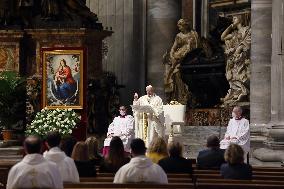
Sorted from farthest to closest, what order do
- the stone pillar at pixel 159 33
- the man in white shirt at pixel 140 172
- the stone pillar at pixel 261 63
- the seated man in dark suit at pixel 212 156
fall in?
the stone pillar at pixel 159 33, the stone pillar at pixel 261 63, the seated man in dark suit at pixel 212 156, the man in white shirt at pixel 140 172

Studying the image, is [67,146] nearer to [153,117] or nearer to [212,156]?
[212,156]

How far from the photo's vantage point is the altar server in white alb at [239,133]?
1970cm

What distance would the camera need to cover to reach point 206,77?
28891 millimetres

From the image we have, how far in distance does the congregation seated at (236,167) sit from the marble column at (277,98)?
22.0ft

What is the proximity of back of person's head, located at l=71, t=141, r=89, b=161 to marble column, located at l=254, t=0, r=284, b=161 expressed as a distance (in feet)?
22.6

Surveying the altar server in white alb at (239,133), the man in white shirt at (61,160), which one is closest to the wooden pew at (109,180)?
the man in white shirt at (61,160)

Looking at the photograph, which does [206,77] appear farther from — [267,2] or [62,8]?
[267,2]

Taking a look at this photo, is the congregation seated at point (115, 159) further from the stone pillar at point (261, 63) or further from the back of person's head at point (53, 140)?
the stone pillar at point (261, 63)

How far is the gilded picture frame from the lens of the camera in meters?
24.8

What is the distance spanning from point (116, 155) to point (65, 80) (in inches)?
435

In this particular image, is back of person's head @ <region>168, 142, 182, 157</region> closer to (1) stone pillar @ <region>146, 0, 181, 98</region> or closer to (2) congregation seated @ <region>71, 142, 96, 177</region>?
(2) congregation seated @ <region>71, 142, 96, 177</region>

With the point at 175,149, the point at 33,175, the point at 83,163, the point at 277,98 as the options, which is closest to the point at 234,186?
the point at 33,175

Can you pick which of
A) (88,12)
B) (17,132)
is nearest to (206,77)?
(88,12)

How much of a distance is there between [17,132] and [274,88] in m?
8.58
